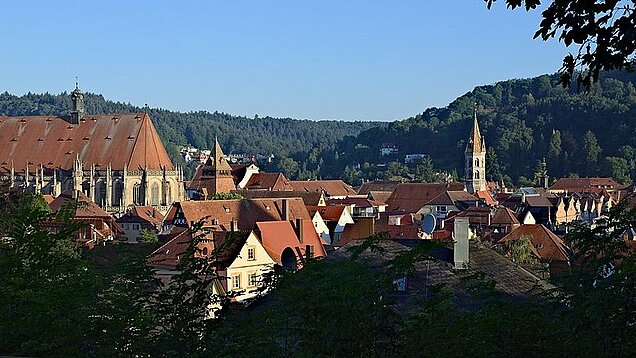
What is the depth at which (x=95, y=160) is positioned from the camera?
8850cm

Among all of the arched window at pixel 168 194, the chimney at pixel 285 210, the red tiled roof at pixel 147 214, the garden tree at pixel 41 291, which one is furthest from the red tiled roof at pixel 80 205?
the arched window at pixel 168 194

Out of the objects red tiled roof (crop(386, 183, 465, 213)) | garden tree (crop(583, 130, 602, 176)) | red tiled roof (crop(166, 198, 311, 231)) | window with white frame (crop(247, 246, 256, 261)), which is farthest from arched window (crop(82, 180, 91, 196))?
garden tree (crop(583, 130, 602, 176))

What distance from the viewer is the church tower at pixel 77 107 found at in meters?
92.8

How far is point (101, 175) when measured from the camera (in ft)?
289

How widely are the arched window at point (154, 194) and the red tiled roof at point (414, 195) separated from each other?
25.9m

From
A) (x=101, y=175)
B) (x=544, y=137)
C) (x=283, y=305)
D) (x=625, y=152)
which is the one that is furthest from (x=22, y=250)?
(x=544, y=137)

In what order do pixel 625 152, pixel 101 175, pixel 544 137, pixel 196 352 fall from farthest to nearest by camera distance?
1. pixel 544 137
2. pixel 625 152
3. pixel 101 175
4. pixel 196 352

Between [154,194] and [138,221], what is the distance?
51.1 feet

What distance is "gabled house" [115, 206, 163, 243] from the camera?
6969cm

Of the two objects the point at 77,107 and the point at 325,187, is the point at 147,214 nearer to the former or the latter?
the point at 77,107

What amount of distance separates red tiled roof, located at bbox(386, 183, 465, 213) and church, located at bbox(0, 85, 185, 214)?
25.4 meters

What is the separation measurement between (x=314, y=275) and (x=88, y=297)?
1.85 metres

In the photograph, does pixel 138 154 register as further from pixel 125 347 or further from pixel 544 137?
pixel 544 137

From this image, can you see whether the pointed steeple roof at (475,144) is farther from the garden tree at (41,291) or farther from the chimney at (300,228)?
the garden tree at (41,291)
